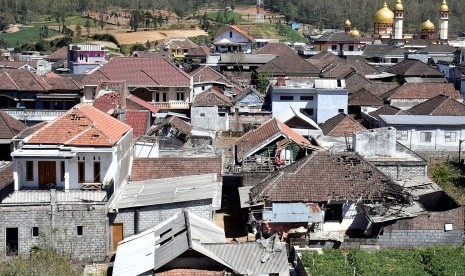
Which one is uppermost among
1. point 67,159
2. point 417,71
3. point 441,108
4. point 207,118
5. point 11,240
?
point 417,71

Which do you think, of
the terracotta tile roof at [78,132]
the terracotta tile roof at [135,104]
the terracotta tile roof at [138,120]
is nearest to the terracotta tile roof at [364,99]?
the terracotta tile roof at [135,104]

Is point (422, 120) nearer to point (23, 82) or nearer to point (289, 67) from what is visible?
point (289, 67)

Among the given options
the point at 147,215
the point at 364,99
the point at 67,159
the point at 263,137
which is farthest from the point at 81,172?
the point at 364,99

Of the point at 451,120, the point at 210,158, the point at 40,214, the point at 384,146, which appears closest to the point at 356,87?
the point at 451,120

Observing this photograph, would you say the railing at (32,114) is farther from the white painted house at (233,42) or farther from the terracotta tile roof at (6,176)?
the white painted house at (233,42)

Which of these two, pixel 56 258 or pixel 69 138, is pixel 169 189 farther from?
pixel 56 258

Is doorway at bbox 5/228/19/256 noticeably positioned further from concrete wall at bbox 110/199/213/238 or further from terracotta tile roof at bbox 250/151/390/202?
terracotta tile roof at bbox 250/151/390/202
